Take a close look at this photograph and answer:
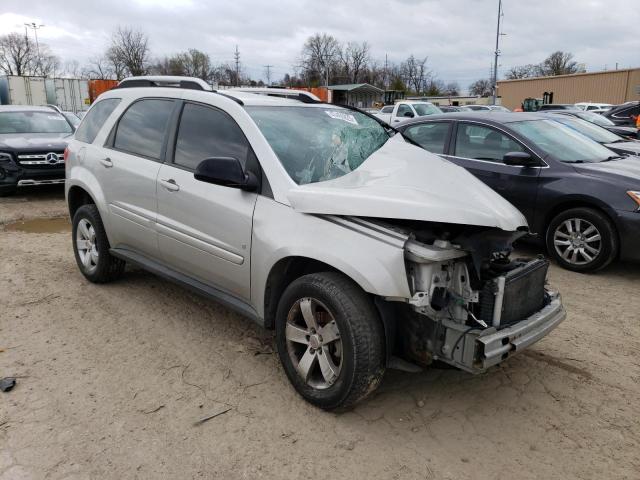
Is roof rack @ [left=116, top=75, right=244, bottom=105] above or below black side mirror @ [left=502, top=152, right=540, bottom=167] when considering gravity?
above

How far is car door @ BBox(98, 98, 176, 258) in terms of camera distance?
4.26 metres

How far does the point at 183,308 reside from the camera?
473 centimetres

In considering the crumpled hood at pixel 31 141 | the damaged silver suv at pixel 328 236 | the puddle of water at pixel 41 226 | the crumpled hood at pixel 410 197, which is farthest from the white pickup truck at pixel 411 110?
the crumpled hood at pixel 410 197

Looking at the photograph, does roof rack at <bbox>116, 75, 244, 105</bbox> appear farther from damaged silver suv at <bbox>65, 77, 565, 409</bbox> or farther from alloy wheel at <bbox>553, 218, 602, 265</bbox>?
alloy wheel at <bbox>553, 218, 602, 265</bbox>

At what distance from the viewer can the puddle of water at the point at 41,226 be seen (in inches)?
→ 303

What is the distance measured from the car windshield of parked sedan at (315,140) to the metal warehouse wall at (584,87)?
4356 centimetres

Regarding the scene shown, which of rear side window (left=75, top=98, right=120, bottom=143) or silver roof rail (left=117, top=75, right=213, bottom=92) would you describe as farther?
rear side window (left=75, top=98, right=120, bottom=143)

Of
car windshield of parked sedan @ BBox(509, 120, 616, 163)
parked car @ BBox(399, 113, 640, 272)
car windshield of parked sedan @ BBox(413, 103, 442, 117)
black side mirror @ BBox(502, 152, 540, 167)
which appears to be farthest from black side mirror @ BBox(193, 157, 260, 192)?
car windshield of parked sedan @ BBox(413, 103, 442, 117)

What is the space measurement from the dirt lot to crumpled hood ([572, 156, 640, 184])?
1.59m

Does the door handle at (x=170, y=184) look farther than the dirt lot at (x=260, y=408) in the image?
Yes

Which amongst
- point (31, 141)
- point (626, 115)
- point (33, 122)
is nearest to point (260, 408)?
point (31, 141)

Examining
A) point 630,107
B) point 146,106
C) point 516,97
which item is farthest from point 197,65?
point 146,106

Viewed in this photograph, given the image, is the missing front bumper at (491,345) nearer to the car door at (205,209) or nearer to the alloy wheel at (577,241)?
the car door at (205,209)

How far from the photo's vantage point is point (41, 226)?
26.1ft
